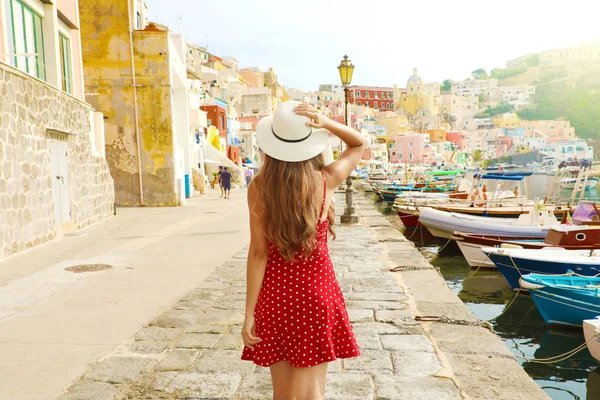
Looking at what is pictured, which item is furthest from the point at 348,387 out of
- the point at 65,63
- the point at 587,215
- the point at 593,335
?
the point at 65,63

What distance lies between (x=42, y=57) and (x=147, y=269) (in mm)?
6618

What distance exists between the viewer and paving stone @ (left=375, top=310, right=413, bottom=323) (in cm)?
503

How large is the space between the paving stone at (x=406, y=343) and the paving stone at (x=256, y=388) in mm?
1135

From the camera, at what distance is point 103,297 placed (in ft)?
20.5

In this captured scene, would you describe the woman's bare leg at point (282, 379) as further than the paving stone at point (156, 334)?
No

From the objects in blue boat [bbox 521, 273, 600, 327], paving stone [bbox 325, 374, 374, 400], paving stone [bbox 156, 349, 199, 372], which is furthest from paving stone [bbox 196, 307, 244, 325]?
blue boat [bbox 521, 273, 600, 327]

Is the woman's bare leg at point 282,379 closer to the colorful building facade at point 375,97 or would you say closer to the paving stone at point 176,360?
the paving stone at point 176,360

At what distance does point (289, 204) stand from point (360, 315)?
10.5 feet

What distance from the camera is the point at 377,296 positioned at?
607cm

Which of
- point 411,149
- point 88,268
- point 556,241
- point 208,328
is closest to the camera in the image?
point 208,328

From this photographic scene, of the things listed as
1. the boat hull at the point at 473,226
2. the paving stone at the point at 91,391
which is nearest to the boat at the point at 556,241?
the boat hull at the point at 473,226

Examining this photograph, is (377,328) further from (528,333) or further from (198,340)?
(528,333)

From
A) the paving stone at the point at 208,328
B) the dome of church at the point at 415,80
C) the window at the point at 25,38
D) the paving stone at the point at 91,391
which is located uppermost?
the dome of church at the point at 415,80

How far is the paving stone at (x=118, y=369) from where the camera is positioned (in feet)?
12.1
